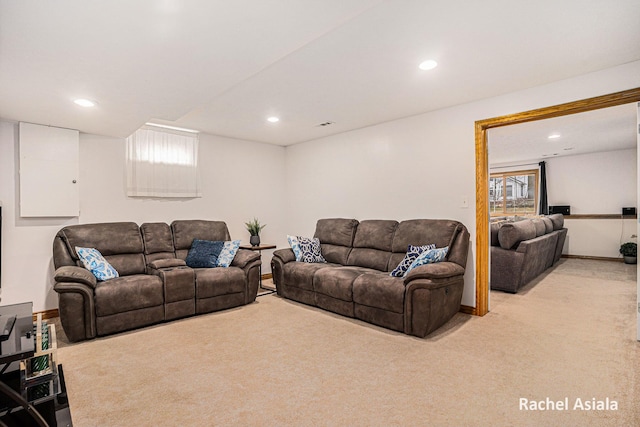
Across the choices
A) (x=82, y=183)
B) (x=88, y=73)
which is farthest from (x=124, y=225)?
(x=88, y=73)

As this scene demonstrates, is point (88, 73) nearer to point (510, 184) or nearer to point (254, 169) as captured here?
point (254, 169)

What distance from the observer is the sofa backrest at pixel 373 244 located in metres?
4.19

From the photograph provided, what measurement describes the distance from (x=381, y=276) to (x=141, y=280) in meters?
2.53

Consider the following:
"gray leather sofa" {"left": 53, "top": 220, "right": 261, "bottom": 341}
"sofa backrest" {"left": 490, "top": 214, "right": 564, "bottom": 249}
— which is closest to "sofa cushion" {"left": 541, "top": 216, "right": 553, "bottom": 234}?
"sofa backrest" {"left": 490, "top": 214, "right": 564, "bottom": 249}

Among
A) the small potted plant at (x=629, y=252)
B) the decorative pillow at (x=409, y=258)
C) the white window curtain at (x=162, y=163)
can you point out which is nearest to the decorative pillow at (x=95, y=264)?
the white window curtain at (x=162, y=163)

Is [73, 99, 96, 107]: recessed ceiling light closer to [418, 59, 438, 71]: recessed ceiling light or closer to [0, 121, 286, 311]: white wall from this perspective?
[0, 121, 286, 311]: white wall

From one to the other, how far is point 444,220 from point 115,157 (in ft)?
13.9

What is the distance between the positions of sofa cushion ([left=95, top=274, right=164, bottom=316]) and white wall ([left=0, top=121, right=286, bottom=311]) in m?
1.15

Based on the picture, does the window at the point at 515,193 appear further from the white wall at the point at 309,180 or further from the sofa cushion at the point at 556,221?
the white wall at the point at 309,180

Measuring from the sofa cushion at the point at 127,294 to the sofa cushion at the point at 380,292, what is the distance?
83.4 inches

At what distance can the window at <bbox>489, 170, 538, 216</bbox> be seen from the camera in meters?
8.53

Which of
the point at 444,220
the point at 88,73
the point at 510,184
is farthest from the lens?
the point at 510,184

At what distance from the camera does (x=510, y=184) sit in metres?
9.07

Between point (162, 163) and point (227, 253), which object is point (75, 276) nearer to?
point (227, 253)
